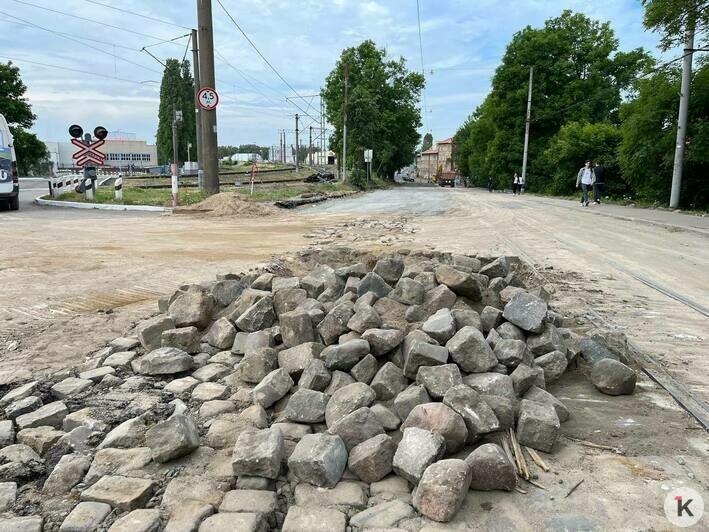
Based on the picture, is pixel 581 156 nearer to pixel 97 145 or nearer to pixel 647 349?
pixel 97 145

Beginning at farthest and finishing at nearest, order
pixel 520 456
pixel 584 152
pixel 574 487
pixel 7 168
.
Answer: pixel 584 152, pixel 7 168, pixel 520 456, pixel 574 487

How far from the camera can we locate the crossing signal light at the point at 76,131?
19000 mm

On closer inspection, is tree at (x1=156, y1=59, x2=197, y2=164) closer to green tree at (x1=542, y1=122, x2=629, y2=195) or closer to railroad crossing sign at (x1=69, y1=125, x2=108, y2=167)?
green tree at (x1=542, y1=122, x2=629, y2=195)

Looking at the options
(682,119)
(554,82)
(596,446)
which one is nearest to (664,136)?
(682,119)

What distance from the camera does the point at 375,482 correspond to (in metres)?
2.63

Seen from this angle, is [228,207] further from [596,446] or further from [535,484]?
[535,484]

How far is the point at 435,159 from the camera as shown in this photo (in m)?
148

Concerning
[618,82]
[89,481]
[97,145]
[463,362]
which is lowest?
[89,481]

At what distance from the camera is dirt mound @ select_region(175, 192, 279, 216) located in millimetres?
16125

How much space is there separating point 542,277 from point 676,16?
15.1 m

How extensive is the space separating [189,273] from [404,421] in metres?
5.05

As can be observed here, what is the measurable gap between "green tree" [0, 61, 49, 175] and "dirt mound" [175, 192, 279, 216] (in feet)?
150

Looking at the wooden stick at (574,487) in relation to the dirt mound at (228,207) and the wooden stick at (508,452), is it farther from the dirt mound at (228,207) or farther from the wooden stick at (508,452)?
the dirt mound at (228,207)

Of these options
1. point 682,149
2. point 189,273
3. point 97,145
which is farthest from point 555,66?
point 189,273
